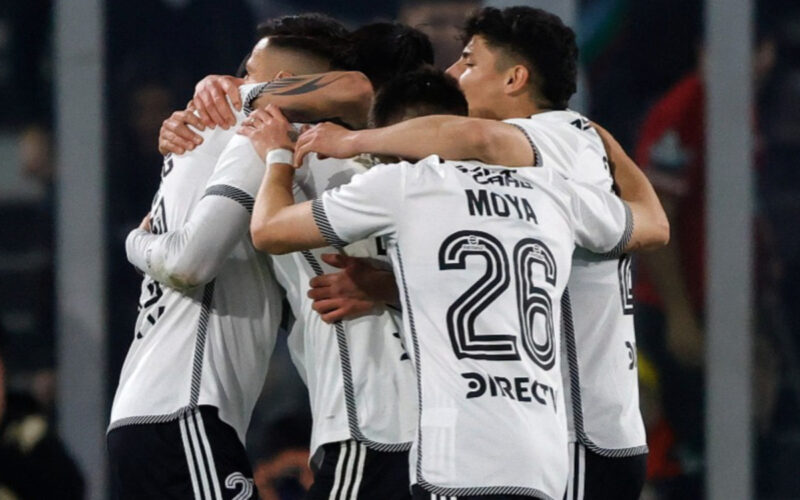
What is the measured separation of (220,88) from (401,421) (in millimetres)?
832

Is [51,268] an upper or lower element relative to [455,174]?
lower

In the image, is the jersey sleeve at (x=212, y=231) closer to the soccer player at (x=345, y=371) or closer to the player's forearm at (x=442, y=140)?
the soccer player at (x=345, y=371)

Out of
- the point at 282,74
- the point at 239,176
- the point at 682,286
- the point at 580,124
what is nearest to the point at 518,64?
the point at 580,124

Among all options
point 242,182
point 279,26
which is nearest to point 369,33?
point 279,26

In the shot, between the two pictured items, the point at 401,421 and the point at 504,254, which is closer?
the point at 504,254

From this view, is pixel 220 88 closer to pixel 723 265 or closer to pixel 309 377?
pixel 309 377

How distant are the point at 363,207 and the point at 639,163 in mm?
3369

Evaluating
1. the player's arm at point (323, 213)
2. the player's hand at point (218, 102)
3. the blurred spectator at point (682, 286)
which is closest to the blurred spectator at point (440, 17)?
the blurred spectator at point (682, 286)

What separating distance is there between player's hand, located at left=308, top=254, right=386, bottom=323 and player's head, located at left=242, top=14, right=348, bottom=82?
0.54 metres

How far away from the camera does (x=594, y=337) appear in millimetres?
2916

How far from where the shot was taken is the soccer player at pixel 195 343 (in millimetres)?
2730

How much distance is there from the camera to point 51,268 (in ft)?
18.6

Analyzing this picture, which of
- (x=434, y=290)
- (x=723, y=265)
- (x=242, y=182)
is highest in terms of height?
(x=242, y=182)

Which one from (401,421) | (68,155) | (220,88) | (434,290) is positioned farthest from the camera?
(68,155)
